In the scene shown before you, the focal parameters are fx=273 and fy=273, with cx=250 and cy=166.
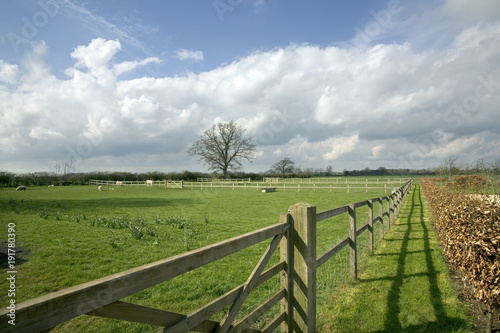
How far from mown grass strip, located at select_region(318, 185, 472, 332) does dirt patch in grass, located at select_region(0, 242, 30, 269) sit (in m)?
6.67

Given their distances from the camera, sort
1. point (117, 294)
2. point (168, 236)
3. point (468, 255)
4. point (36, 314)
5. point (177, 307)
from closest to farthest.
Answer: point (36, 314) → point (117, 294) → point (468, 255) → point (177, 307) → point (168, 236)

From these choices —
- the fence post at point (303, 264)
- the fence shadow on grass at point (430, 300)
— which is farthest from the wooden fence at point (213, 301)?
the fence shadow on grass at point (430, 300)

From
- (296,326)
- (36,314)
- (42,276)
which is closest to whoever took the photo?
(36,314)

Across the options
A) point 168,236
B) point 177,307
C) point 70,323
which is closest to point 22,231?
point 168,236

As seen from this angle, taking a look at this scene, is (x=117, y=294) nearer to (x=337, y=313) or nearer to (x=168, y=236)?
(x=337, y=313)

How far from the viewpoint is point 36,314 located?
1094mm

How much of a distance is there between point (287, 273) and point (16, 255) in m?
7.19

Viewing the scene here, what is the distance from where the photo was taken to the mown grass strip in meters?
3.61

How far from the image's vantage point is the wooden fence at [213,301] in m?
1.14

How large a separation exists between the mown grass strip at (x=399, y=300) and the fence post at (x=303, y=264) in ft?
2.69

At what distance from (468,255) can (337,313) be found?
6.11 ft

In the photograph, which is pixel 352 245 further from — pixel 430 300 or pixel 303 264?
pixel 303 264

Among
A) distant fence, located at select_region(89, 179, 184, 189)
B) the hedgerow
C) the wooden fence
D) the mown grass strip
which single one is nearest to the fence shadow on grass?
the mown grass strip

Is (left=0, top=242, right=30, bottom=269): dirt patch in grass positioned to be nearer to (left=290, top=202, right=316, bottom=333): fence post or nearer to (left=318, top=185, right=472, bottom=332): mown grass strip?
(left=290, top=202, right=316, bottom=333): fence post
